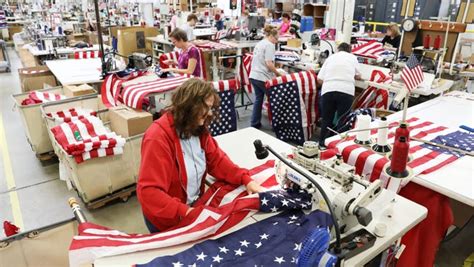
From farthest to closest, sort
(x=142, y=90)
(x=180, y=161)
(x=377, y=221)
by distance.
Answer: (x=142, y=90) < (x=180, y=161) < (x=377, y=221)

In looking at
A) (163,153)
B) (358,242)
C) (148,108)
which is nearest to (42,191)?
(148,108)

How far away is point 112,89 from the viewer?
12.9 feet

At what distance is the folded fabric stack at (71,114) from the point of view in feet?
11.0

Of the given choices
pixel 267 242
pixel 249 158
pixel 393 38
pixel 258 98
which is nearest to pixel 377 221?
pixel 267 242

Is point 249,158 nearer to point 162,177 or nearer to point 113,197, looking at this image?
point 162,177

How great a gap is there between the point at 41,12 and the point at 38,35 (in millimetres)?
2729

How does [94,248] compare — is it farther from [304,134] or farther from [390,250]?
[304,134]

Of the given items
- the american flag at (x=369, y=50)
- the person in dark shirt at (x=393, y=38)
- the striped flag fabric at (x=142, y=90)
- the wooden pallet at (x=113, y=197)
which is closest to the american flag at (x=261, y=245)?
the wooden pallet at (x=113, y=197)

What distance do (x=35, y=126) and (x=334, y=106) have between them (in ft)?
10.4

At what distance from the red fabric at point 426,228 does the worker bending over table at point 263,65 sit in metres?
2.83

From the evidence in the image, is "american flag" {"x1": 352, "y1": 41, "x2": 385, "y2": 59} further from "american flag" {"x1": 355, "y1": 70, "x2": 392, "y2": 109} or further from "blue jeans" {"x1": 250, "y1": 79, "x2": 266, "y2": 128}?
"blue jeans" {"x1": 250, "y1": 79, "x2": 266, "y2": 128}

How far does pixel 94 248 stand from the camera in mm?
1379

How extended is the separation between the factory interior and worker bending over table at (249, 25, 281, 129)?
21mm

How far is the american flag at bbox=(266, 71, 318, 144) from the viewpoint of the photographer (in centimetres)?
426
